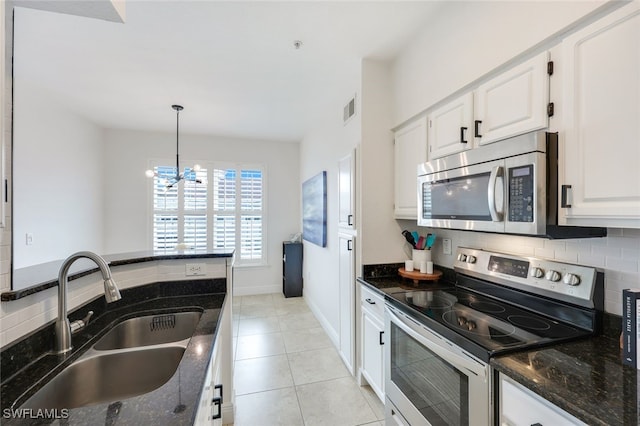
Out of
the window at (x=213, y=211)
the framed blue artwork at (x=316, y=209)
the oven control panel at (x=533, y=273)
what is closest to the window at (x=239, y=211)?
the window at (x=213, y=211)

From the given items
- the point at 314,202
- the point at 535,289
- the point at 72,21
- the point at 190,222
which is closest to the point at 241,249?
the point at 190,222

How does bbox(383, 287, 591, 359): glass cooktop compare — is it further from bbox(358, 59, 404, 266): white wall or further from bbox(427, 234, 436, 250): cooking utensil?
bbox(358, 59, 404, 266): white wall

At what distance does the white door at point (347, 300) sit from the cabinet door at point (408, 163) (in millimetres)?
523

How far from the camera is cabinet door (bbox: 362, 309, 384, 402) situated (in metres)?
2.01

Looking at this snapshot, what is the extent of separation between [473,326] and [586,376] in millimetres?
431

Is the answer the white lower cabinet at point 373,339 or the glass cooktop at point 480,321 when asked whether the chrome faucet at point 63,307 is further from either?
the white lower cabinet at point 373,339

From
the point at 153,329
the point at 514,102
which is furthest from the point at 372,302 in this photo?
the point at 514,102

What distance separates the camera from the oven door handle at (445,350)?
1.14m

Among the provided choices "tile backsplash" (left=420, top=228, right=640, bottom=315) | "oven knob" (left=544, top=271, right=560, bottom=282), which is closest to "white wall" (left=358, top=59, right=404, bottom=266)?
"tile backsplash" (left=420, top=228, right=640, bottom=315)

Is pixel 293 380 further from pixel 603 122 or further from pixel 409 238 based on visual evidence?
pixel 603 122

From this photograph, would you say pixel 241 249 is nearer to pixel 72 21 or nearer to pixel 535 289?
pixel 72 21

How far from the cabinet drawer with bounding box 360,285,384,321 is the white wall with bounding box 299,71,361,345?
2.87ft

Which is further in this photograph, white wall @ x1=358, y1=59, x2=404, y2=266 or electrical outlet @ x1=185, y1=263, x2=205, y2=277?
white wall @ x1=358, y1=59, x2=404, y2=266

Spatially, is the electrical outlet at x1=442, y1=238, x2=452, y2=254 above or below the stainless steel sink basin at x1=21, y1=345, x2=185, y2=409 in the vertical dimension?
above
